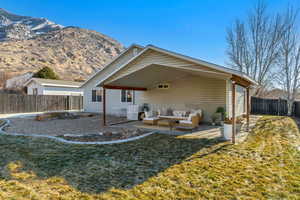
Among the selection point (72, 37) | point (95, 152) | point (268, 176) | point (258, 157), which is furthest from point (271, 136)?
point (72, 37)

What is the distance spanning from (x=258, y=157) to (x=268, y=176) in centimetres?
109

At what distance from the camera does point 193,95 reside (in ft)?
31.5

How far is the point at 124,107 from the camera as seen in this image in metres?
12.6

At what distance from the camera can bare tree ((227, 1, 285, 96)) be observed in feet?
52.9

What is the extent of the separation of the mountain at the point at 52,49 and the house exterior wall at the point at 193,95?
35249mm

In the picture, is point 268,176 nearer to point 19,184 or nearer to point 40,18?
point 19,184

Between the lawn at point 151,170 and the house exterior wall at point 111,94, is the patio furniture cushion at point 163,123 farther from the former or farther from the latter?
the house exterior wall at point 111,94

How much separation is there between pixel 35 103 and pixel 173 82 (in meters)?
13.6

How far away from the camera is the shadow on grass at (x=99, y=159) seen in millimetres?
3203

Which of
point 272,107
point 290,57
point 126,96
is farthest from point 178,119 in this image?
point 290,57

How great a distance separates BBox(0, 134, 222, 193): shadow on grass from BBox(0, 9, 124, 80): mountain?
38523 mm

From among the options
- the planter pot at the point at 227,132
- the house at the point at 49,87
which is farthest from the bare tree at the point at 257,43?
the house at the point at 49,87

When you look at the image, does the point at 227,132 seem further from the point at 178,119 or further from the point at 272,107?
the point at 272,107

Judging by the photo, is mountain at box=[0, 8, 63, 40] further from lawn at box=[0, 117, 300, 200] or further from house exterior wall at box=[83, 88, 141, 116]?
lawn at box=[0, 117, 300, 200]
